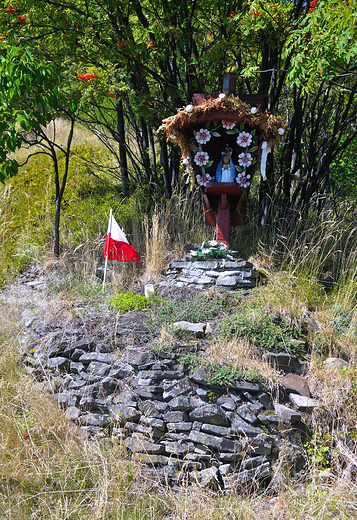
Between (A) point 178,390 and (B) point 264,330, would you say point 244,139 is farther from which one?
(A) point 178,390

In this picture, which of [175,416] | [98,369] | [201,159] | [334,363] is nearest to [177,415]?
[175,416]

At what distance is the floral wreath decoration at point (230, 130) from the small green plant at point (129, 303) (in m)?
1.64

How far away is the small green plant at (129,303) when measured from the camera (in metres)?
4.51

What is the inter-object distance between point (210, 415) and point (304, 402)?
81 cm

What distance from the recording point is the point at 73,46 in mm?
5922

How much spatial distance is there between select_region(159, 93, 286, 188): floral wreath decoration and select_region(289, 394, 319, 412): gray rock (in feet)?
8.31

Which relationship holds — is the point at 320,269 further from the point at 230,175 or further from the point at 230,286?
the point at 230,175

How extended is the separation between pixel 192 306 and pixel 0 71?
2.84 m

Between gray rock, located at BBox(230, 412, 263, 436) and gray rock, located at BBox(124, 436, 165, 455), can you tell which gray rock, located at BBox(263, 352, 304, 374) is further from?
gray rock, located at BBox(124, 436, 165, 455)

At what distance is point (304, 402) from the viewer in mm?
3584

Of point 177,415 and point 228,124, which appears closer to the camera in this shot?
point 177,415

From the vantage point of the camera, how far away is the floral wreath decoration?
15.8ft

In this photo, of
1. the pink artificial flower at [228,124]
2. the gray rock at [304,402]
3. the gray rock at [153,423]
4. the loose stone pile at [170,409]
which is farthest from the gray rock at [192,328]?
the pink artificial flower at [228,124]

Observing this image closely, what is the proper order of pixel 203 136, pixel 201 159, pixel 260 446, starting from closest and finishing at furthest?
pixel 260 446, pixel 203 136, pixel 201 159
